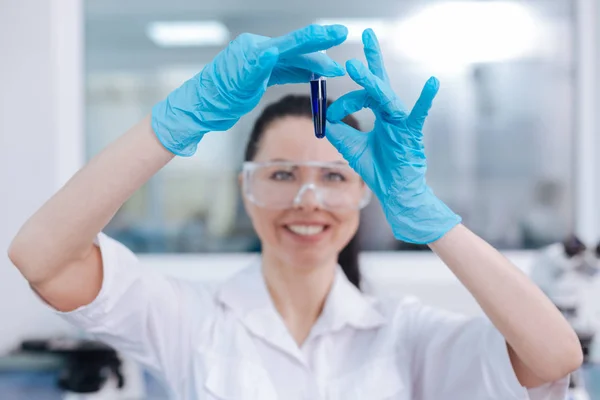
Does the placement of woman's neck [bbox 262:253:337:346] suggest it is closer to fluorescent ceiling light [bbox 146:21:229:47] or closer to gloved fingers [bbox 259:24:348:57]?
gloved fingers [bbox 259:24:348:57]

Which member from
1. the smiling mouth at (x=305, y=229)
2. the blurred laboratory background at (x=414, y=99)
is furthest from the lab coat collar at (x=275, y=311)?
the blurred laboratory background at (x=414, y=99)

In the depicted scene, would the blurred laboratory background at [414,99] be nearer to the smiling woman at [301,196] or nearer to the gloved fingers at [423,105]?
the smiling woman at [301,196]

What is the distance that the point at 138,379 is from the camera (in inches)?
70.7

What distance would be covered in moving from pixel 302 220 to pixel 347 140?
266 mm

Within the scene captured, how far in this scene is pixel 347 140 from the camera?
108 centimetres

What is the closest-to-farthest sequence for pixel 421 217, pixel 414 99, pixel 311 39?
pixel 311 39, pixel 421 217, pixel 414 99

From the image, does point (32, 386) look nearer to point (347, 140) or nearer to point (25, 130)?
point (25, 130)

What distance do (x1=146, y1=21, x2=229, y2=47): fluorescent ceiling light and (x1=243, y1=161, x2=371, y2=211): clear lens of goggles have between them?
126 centimetres

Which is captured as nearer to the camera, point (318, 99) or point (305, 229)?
point (318, 99)

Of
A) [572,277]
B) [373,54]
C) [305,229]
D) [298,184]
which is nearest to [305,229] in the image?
[305,229]

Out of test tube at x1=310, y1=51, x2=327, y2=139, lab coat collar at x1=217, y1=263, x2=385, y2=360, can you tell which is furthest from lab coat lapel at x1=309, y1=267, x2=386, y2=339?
test tube at x1=310, y1=51, x2=327, y2=139

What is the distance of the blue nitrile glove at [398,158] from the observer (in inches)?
38.1

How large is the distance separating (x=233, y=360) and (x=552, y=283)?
1145 mm

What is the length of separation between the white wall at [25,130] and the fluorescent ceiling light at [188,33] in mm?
426
